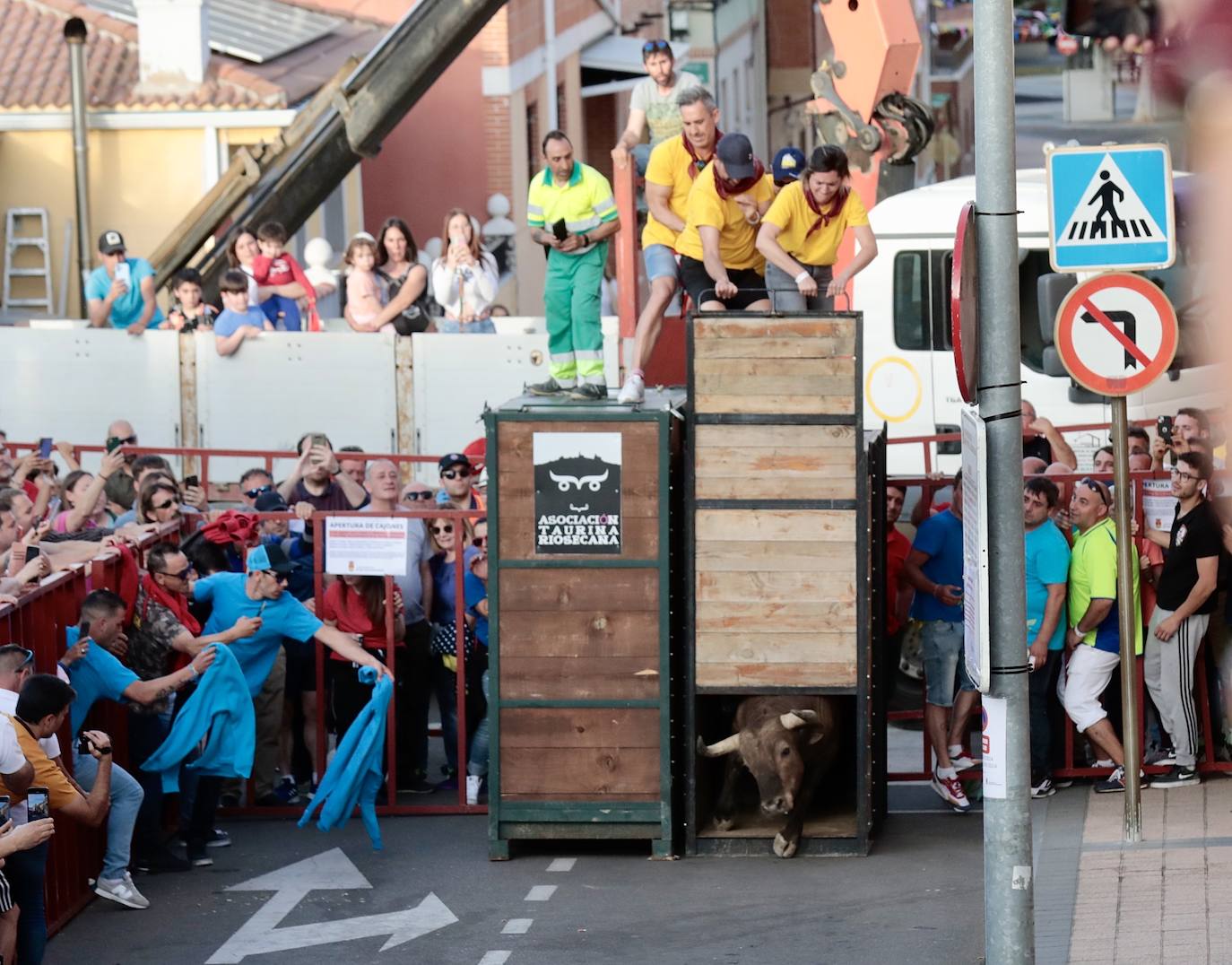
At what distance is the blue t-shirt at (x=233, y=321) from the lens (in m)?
18.0

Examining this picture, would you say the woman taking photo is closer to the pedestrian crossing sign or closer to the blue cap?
the blue cap

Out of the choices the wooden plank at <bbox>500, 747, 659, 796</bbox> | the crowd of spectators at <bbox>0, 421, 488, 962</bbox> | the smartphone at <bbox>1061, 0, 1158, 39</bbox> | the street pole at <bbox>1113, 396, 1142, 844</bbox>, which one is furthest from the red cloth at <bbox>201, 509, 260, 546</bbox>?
the smartphone at <bbox>1061, 0, 1158, 39</bbox>

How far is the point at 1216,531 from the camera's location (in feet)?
35.4

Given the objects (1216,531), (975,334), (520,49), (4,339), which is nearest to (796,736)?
(1216,531)

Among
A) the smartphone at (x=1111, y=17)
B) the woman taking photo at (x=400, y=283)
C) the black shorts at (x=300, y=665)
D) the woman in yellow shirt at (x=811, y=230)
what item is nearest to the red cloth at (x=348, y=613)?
the black shorts at (x=300, y=665)

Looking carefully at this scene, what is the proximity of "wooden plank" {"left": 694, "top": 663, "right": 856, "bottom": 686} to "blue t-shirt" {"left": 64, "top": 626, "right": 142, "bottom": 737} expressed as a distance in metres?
3.00

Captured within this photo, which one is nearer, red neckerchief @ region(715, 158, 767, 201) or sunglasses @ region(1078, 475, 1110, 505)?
sunglasses @ region(1078, 475, 1110, 505)

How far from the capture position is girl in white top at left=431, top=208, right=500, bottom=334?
17.5m

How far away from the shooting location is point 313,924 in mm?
9141

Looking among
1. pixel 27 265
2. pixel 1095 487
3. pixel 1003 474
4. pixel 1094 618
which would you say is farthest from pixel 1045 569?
pixel 27 265

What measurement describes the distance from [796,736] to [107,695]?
3.47m

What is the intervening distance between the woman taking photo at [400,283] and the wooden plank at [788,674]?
8.19 metres

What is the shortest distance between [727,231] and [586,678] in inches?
116

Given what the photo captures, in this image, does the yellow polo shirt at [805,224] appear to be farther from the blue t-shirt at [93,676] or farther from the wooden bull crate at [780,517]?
the blue t-shirt at [93,676]
